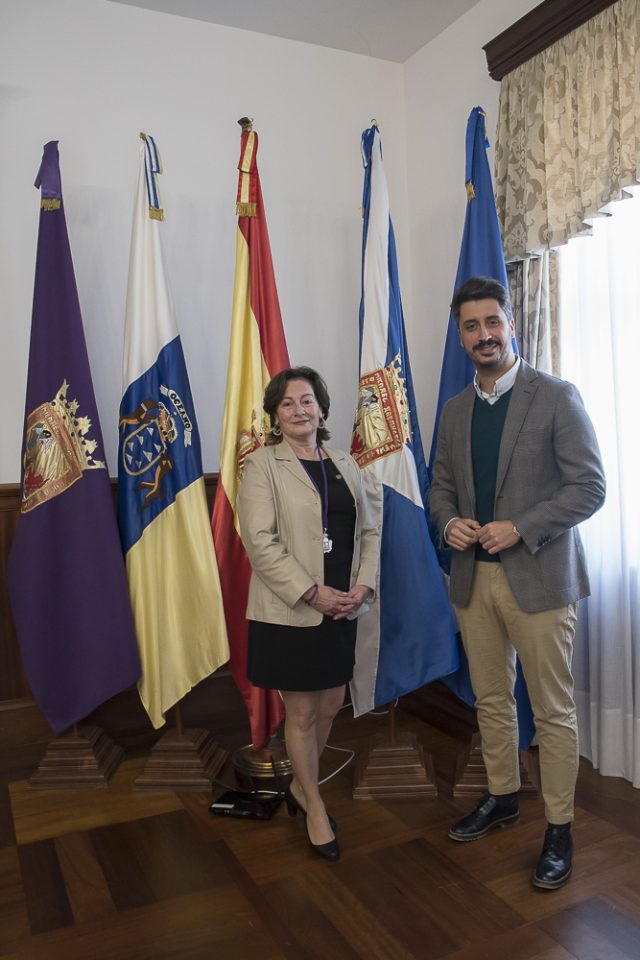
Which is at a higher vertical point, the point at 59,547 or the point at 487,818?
the point at 59,547

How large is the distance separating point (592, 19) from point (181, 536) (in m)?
2.27

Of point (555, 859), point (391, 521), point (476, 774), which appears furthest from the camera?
point (391, 521)

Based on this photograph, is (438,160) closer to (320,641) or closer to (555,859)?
(320,641)

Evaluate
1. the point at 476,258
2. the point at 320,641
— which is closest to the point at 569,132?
the point at 476,258

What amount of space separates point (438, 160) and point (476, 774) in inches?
104

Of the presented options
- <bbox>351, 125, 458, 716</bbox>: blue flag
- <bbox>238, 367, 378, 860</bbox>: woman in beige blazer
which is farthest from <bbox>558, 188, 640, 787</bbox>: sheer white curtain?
<bbox>238, 367, 378, 860</bbox>: woman in beige blazer

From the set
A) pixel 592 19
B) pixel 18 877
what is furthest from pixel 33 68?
pixel 18 877

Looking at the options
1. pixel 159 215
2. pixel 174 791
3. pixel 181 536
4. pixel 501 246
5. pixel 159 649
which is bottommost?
pixel 174 791

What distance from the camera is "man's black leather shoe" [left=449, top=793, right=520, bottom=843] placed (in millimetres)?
2336

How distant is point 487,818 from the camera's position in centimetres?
237

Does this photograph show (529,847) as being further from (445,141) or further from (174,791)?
(445,141)

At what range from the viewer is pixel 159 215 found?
284 cm

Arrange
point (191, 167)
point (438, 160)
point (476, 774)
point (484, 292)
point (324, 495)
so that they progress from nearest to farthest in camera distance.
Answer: point (484, 292) → point (324, 495) → point (476, 774) → point (191, 167) → point (438, 160)

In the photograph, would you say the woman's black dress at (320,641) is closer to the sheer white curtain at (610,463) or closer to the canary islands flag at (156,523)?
the canary islands flag at (156,523)
